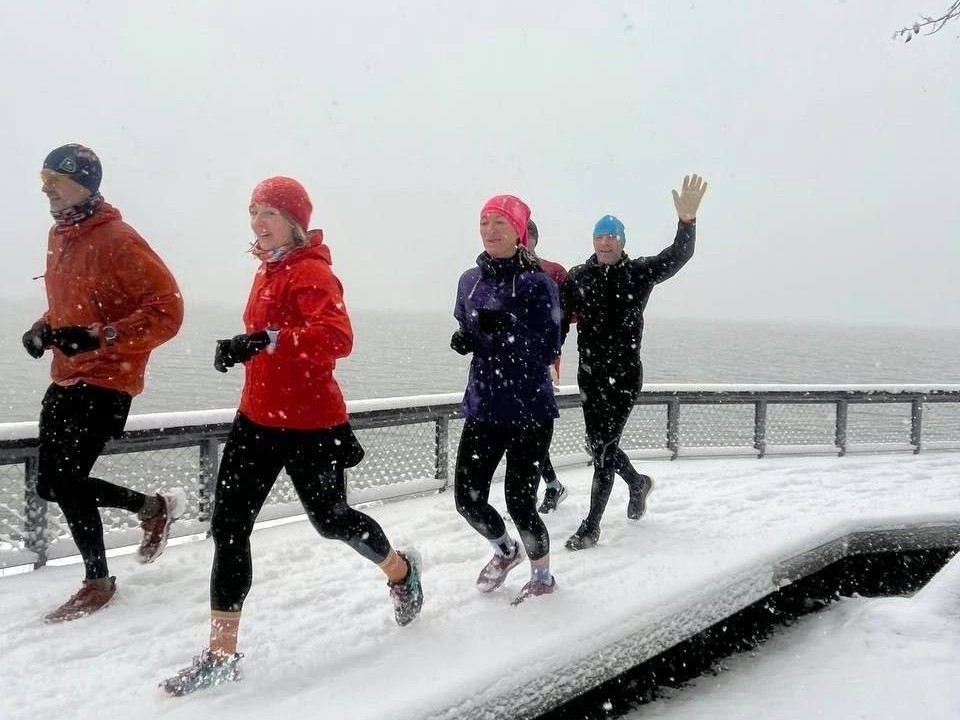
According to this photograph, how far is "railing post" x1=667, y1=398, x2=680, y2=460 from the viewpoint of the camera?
8.55 m

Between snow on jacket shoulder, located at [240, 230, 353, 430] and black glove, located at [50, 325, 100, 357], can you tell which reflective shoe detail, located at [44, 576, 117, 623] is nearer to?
black glove, located at [50, 325, 100, 357]

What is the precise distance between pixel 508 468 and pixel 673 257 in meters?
1.61

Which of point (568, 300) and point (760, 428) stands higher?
point (568, 300)

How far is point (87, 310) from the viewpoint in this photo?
3.31m

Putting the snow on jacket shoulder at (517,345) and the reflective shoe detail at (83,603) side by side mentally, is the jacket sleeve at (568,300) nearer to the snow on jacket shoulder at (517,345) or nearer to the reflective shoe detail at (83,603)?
the snow on jacket shoulder at (517,345)

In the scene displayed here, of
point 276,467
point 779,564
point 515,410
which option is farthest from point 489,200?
point 779,564

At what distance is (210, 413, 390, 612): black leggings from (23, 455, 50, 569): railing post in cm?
177

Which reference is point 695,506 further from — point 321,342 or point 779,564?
point 321,342

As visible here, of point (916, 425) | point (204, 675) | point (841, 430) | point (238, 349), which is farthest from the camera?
point (916, 425)

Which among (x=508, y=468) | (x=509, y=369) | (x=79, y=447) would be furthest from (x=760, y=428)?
(x=79, y=447)

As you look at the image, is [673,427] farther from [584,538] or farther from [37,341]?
[37,341]

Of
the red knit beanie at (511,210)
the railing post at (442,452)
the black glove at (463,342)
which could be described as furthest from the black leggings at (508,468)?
the railing post at (442,452)

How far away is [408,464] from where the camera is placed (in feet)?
20.3

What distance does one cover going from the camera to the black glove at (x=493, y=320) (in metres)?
3.44
